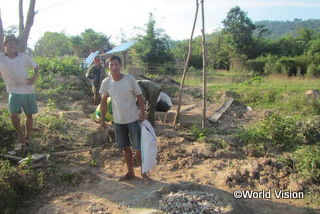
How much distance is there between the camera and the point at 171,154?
4.12m

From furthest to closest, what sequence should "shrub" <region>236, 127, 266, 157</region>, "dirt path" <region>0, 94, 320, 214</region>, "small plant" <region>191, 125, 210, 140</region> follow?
"small plant" <region>191, 125, 210, 140</region> < "shrub" <region>236, 127, 266, 157</region> < "dirt path" <region>0, 94, 320, 214</region>

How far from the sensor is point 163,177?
11.5ft

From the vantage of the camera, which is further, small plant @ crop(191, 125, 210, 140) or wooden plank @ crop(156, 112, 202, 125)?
wooden plank @ crop(156, 112, 202, 125)

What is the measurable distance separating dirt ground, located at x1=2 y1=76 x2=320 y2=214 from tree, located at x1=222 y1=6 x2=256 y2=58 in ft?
72.7

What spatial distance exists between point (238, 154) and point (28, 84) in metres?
3.40

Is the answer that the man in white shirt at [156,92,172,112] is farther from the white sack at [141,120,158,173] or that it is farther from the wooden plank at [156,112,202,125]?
the white sack at [141,120,158,173]

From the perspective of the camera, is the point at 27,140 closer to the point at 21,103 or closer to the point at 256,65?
the point at 21,103

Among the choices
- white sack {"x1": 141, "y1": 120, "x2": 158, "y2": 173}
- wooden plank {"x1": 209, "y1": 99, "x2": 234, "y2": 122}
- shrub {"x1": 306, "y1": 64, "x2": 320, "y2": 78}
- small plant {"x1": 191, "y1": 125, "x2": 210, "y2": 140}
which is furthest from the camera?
shrub {"x1": 306, "y1": 64, "x2": 320, "y2": 78}

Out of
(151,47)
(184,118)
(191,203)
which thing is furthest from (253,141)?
(151,47)

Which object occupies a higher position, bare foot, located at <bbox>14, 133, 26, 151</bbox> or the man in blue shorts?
the man in blue shorts

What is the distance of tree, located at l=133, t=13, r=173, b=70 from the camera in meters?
17.9

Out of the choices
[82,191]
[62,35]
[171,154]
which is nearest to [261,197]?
[171,154]

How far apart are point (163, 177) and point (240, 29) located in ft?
82.0

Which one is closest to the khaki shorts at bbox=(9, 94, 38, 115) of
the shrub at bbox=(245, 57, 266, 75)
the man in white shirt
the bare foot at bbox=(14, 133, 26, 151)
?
the bare foot at bbox=(14, 133, 26, 151)
